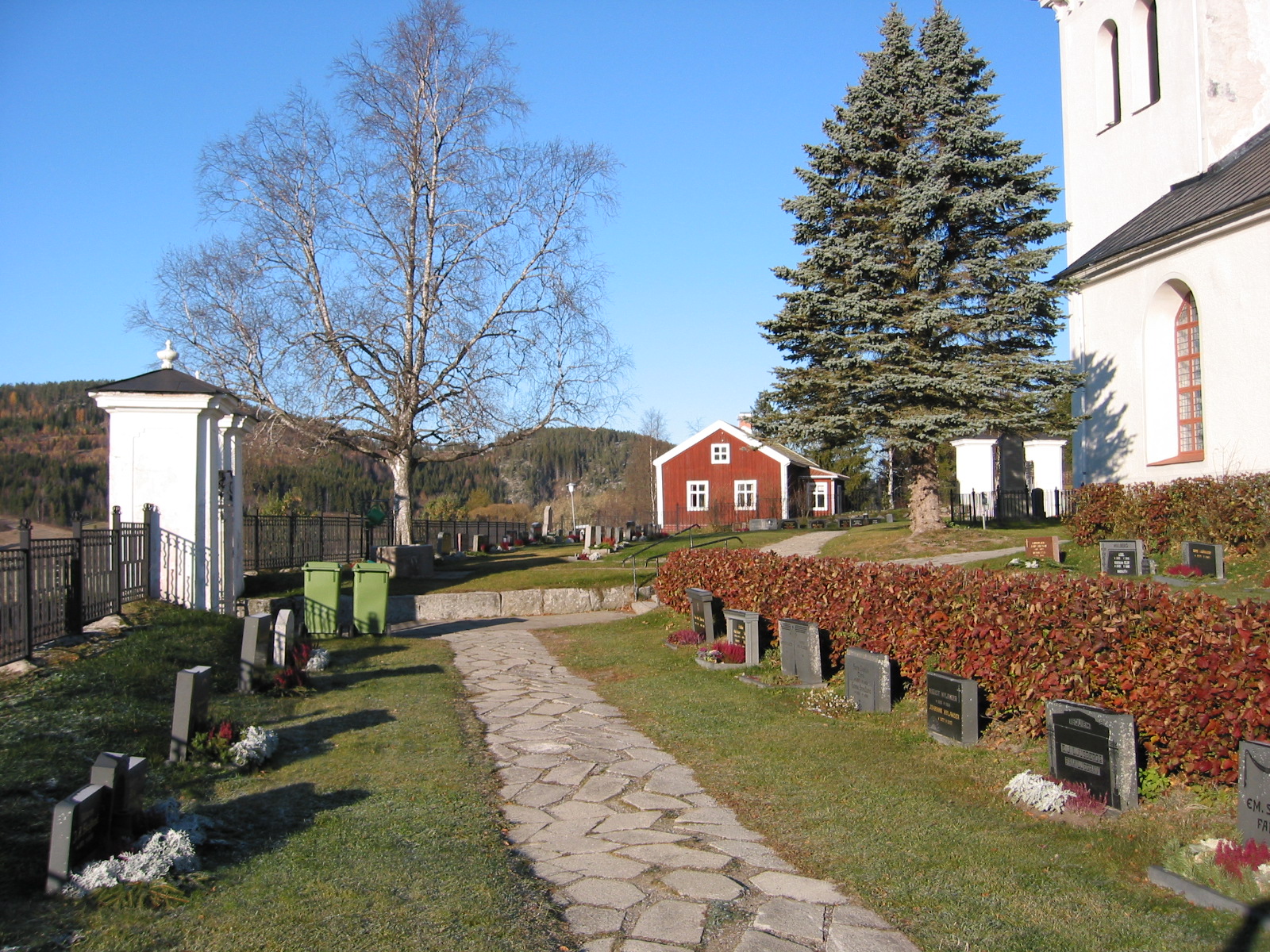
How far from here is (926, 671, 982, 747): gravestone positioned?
712 cm

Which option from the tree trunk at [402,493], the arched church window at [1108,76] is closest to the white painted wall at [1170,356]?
the arched church window at [1108,76]

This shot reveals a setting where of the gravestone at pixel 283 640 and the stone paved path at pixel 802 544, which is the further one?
the stone paved path at pixel 802 544

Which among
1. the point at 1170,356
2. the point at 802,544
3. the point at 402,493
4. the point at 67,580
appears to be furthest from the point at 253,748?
the point at 802,544

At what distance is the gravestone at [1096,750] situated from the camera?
217 inches

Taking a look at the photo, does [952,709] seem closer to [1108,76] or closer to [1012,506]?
[1012,506]

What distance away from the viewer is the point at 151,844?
14.5 ft

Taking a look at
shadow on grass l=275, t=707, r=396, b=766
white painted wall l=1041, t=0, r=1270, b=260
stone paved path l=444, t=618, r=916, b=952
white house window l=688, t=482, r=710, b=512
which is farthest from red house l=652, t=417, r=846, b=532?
stone paved path l=444, t=618, r=916, b=952

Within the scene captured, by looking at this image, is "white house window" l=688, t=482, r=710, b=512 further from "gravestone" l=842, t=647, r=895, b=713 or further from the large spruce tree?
"gravestone" l=842, t=647, r=895, b=713

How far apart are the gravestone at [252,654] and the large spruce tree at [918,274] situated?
48.0 feet

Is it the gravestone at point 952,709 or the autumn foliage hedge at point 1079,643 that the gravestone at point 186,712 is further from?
the autumn foliage hedge at point 1079,643

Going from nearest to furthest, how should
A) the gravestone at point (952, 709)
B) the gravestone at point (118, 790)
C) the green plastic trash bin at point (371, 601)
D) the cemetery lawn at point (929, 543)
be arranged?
the gravestone at point (118, 790)
the gravestone at point (952, 709)
the green plastic trash bin at point (371, 601)
the cemetery lawn at point (929, 543)

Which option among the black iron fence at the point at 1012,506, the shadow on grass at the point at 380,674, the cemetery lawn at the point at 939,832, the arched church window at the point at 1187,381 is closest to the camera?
the cemetery lawn at the point at 939,832

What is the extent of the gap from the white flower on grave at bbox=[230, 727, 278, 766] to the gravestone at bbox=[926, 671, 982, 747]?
5.24 meters

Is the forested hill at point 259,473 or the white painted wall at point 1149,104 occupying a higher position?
the white painted wall at point 1149,104
